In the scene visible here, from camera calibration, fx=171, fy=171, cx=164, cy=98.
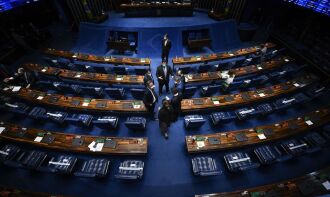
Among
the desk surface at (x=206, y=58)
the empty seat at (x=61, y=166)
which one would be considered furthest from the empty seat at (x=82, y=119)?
the desk surface at (x=206, y=58)

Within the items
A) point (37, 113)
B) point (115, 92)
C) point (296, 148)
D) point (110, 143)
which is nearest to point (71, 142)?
point (110, 143)

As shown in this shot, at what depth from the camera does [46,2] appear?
17406 mm

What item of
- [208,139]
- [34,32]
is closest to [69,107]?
[208,139]

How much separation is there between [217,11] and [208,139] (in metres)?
14.9

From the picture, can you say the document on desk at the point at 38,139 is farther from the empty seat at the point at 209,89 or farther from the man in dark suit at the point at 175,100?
the empty seat at the point at 209,89

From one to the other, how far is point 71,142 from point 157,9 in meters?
13.7

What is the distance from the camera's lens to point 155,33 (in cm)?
1353

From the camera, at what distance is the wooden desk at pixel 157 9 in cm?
1534

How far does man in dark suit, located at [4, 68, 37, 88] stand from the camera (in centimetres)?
938

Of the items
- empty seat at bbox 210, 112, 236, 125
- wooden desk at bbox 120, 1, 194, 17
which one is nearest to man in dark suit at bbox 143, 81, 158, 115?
empty seat at bbox 210, 112, 236, 125

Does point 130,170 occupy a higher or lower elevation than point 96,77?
lower

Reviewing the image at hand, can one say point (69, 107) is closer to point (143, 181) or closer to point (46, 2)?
point (143, 181)

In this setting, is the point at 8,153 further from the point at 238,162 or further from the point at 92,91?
the point at 238,162

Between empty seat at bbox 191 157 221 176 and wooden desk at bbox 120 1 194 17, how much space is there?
13.9 meters
